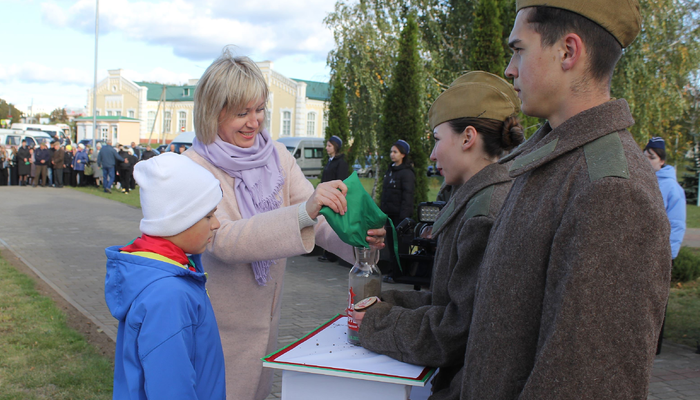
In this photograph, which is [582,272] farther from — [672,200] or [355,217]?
[672,200]

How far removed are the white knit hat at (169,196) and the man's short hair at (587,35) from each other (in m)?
1.22

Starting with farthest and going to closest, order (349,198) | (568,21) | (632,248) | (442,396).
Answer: (349,198), (442,396), (568,21), (632,248)

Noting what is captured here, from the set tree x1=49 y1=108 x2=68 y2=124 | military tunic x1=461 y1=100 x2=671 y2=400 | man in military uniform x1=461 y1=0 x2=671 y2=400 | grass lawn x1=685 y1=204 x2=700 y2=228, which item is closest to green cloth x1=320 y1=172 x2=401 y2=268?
man in military uniform x1=461 y1=0 x2=671 y2=400

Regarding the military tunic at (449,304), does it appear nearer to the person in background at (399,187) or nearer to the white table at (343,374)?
the white table at (343,374)

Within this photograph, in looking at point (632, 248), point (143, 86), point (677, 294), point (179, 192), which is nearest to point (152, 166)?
point (179, 192)

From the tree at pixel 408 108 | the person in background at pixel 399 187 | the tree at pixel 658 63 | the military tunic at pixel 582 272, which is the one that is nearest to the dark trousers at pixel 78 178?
the tree at pixel 408 108

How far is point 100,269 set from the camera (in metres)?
8.70

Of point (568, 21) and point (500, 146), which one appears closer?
point (568, 21)

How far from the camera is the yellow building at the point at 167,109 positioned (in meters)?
52.0

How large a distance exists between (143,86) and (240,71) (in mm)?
66103

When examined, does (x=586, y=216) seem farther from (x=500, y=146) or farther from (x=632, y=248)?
(x=500, y=146)

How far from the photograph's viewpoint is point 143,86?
62812 millimetres

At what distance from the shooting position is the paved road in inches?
212

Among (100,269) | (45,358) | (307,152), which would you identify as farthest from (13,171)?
(45,358)
